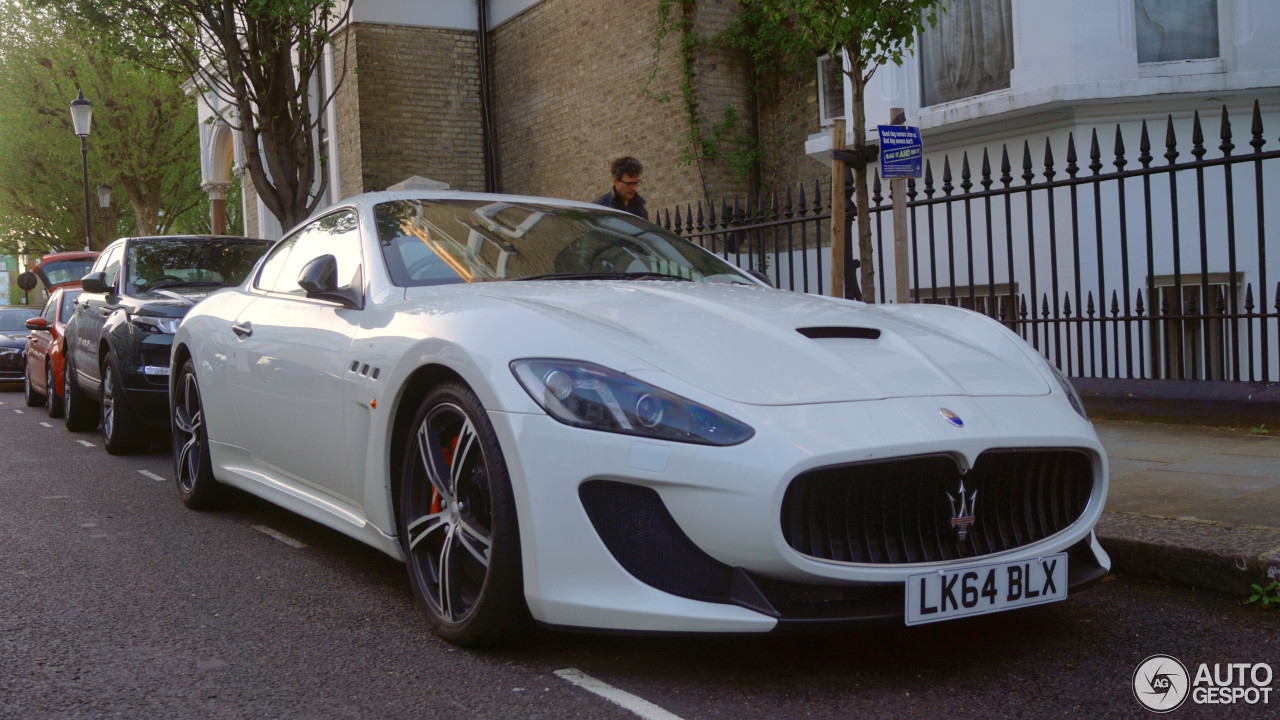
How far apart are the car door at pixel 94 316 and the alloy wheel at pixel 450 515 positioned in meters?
5.92

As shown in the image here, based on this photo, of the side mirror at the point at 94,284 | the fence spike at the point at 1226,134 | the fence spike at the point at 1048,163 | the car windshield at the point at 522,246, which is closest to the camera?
the car windshield at the point at 522,246

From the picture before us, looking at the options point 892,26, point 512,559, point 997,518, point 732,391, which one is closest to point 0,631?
point 512,559

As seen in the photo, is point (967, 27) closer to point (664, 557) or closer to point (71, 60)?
point (664, 557)

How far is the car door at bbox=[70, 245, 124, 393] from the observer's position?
875 cm

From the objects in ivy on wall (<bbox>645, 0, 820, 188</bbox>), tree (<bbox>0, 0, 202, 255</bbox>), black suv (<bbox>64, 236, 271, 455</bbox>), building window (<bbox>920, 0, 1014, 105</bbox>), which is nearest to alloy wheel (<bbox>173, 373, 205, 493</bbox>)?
black suv (<bbox>64, 236, 271, 455</bbox>)

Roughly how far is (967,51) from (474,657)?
28.9 feet

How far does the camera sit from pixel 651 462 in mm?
2795

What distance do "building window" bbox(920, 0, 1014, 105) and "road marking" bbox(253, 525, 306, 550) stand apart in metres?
7.52

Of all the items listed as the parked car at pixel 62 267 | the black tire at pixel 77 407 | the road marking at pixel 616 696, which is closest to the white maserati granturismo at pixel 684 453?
the road marking at pixel 616 696

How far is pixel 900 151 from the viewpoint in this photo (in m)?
6.37

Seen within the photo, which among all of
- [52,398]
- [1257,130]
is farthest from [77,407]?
[1257,130]

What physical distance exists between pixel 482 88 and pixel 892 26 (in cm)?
1564

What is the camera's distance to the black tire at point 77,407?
9766 millimetres

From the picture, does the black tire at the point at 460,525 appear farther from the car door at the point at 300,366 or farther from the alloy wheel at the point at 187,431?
the alloy wheel at the point at 187,431
